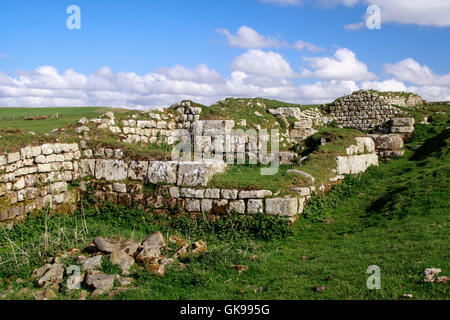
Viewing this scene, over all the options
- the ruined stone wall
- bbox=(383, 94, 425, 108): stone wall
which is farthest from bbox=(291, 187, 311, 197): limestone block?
bbox=(383, 94, 425, 108): stone wall

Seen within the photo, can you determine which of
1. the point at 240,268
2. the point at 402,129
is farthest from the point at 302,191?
the point at 402,129

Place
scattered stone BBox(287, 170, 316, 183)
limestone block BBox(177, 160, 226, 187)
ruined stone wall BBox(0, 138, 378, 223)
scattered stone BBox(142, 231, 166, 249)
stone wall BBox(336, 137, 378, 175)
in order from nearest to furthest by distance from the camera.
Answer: scattered stone BBox(142, 231, 166, 249) < ruined stone wall BBox(0, 138, 378, 223) < limestone block BBox(177, 160, 226, 187) < scattered stone BBox(287, 170, 316, 183) < stone wall BBox(336, 137, 378, 175)

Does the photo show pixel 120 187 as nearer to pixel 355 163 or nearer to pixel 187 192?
pixel 187 192

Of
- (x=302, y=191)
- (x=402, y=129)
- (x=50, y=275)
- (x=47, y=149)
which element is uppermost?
(x=402, y=129)

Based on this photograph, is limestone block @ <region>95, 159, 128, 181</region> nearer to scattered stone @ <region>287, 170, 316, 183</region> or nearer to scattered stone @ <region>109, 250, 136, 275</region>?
scattered stone @ <region>109, 250, 136, 275</region>

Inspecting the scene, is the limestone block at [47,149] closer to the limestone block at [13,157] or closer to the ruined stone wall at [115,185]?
the ruined stone wall at [115,185]

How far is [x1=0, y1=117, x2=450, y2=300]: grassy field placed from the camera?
6.41 m

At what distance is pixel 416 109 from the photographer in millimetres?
23641

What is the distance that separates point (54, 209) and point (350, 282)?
9.11m

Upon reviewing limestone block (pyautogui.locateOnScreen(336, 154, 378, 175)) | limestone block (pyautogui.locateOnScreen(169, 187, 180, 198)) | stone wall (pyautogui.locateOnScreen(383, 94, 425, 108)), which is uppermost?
stone wall (pyautogui.locateOnScreen(383, 94, 425, 108))

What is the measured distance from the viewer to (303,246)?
9.34 metres

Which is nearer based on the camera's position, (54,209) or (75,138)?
(54,209)
